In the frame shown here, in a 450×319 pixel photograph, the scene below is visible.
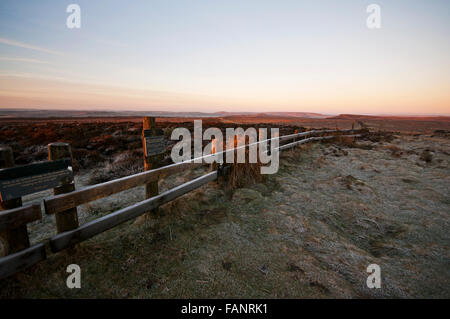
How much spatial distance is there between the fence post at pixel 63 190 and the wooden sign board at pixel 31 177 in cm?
9

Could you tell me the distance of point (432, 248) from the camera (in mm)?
3250

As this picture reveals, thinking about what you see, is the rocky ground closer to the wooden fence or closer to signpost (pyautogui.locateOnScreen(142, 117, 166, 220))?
the wooden fence

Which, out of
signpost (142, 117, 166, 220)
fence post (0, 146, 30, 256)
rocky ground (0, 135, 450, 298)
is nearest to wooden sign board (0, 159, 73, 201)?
fence post (0, 146, 30, 256)

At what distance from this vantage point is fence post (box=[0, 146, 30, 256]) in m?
2.14

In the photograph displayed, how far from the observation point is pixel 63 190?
8.39 ft

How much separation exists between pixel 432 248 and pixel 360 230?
3.16 ft

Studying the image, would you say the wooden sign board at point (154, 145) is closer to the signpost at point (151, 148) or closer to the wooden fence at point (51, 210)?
the signpost at point (151, 148)

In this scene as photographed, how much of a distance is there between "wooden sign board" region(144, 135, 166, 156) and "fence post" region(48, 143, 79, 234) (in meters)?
1.14

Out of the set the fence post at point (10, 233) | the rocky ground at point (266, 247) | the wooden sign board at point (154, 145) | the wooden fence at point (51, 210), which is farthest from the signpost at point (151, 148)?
the fence post at point (10, 233)

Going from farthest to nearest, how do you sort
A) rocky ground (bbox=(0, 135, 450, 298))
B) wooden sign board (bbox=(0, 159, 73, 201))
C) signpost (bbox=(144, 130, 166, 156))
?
signpost (bbox=(144, 130, 166, 156)), rocky ground (bbox=(0, 135, 450, 298)), wooden sign board (bbox=(0, 159, 73, 201))

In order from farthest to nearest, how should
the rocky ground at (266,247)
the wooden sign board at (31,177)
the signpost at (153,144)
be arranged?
the signpost at (153,144) < the rocky ground at (266,247) < the wooden sign board at (31,177)

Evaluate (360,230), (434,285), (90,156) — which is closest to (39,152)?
(90,156)

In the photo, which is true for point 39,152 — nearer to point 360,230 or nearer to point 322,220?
point 322,220

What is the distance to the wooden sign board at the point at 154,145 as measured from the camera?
3536 millimetres
